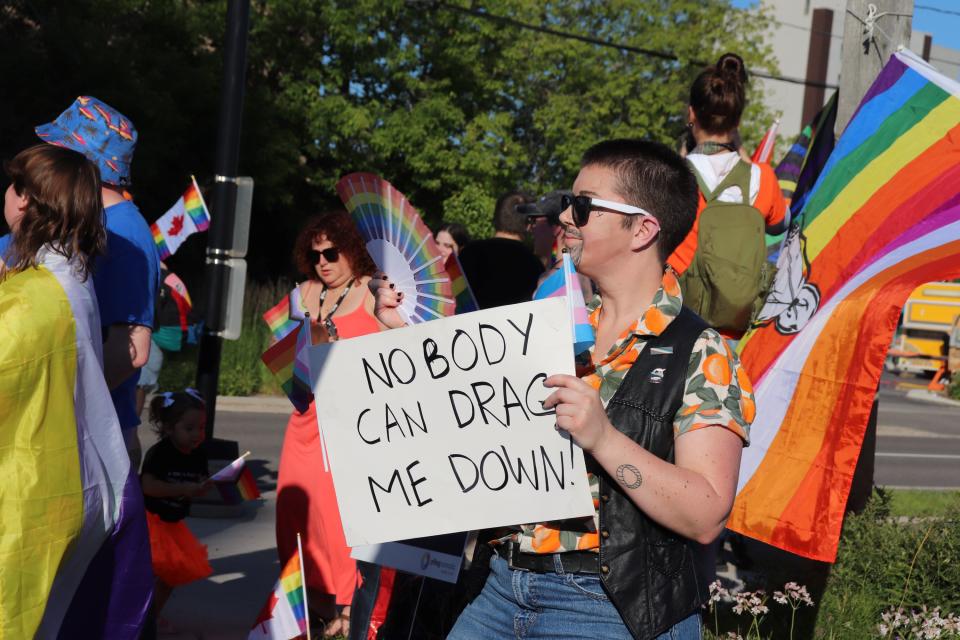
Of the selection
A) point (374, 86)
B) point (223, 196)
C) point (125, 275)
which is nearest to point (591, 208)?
point (125, 275)

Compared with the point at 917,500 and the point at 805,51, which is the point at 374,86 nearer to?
the point at 917,500

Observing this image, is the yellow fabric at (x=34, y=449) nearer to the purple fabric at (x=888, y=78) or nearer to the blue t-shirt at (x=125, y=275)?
the blue t-shirt at (x=125, y=275)

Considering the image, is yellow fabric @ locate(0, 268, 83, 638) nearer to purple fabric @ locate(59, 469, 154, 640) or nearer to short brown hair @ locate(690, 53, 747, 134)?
purple fabric @ locate(59, 469, 154, 640)

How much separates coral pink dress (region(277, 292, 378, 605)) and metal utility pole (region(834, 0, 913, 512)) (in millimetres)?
2651

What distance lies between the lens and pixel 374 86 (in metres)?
28.4

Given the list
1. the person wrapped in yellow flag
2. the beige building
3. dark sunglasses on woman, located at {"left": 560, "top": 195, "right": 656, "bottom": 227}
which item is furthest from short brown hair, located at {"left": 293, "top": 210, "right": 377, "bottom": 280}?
the beige building

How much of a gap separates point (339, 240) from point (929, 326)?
86.8ft

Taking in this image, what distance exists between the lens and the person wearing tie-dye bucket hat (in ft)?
11.7

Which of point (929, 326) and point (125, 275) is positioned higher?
point (929, 326)

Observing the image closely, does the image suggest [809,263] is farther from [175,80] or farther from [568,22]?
[568,22]

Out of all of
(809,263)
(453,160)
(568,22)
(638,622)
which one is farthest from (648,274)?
(568,22)

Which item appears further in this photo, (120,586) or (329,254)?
(329,254)

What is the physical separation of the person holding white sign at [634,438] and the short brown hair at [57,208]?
1.46 meters

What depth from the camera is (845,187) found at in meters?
4.76
